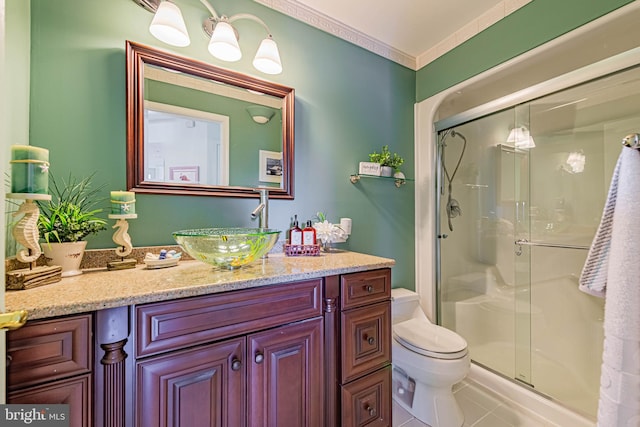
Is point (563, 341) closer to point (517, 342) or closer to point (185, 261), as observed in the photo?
point (517, 342)

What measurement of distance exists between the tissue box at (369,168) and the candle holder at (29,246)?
1.49 m

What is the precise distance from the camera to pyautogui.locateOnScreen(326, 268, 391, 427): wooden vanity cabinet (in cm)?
104

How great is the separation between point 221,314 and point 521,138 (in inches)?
87.6

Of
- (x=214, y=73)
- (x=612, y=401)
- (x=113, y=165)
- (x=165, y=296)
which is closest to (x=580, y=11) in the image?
(x=612, y=401)

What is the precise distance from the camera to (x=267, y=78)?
148cm

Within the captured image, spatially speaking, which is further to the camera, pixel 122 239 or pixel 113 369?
pixel 122 239

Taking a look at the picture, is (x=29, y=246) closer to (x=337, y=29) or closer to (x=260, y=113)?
(x=260, y=113)

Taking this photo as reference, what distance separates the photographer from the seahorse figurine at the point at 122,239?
103 centimetres

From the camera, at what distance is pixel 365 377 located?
1095 mm

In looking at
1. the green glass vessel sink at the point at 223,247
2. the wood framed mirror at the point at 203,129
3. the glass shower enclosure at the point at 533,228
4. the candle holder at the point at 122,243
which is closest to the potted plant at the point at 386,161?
the glass shower enclosure at the point at 533,228

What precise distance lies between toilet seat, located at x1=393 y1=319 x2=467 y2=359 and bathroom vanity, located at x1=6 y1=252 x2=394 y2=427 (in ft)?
1.04

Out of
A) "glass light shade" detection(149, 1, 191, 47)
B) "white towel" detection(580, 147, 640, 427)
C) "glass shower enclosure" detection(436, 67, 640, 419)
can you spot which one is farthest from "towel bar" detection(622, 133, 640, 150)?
"glass light shade" detection(149, 1, 191, 47)

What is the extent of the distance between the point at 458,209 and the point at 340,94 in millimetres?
1363

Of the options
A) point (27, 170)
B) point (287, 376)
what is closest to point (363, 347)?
point (287, 376)
